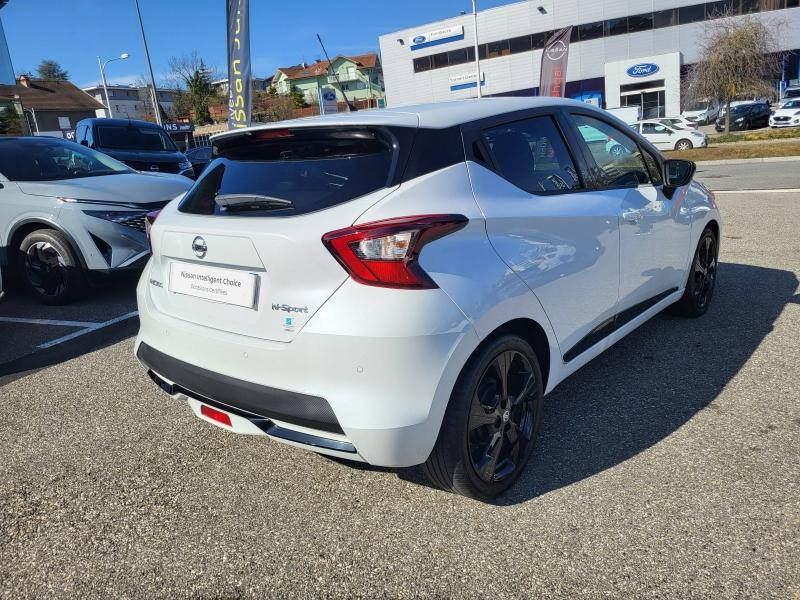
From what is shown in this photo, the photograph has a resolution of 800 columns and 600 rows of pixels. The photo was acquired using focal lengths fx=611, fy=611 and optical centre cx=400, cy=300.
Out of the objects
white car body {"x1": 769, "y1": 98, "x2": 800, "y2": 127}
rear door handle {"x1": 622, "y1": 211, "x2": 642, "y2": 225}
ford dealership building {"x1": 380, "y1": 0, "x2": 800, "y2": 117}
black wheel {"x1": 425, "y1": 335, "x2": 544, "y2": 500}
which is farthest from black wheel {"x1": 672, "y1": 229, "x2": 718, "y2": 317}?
ford dealership building {"x1": 380, "y1": 0, "x2": 800, "y2": 117}

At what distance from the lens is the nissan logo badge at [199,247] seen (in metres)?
2.49

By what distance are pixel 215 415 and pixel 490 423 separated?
1.15 metres

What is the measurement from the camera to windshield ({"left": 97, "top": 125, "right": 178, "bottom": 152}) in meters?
11.7

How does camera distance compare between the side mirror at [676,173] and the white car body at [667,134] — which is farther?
the white car body at [667,134]

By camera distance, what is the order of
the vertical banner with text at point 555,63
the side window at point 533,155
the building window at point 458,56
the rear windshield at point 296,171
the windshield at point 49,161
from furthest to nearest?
the building window at point 458,56 < the vertical banner with text at point 555,63 < the windshield at point 49,161 < the side window at point 533,155 < the rear windshield at point 296,171

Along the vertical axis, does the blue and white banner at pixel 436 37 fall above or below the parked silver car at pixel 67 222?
above

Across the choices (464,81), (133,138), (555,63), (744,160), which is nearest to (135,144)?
(133,138)

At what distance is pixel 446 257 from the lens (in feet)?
7.23

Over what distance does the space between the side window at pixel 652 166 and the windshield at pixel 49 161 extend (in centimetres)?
544

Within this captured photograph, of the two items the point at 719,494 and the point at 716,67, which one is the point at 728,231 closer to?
the point at 719,494

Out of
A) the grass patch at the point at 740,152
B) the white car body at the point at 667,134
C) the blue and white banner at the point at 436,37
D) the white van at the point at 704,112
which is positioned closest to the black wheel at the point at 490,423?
the grass patch at the point at 740,152

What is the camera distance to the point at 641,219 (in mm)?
3512

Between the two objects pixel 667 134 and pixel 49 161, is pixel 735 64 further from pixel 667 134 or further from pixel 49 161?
pixel 49 161

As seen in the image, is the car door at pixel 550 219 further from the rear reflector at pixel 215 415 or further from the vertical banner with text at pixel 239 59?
the vertical banner with text at pixel 239 59
